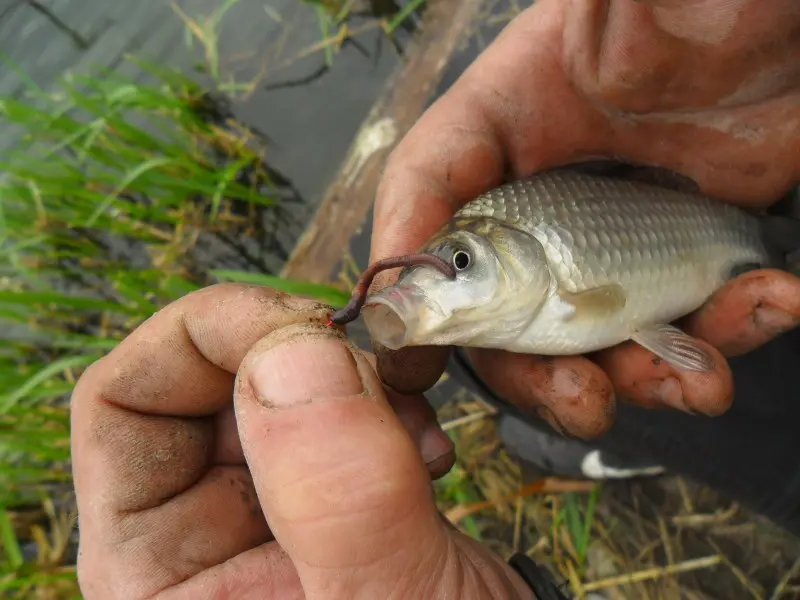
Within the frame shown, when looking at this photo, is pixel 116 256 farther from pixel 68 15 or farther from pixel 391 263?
pixel 391 263

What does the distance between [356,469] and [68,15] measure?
655 centimetres

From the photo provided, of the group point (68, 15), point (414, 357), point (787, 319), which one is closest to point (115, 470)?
point (414, 357)

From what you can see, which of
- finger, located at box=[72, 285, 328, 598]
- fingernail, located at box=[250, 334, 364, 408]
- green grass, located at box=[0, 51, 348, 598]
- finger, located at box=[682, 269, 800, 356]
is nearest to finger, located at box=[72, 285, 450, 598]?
finger, located at box=[72, 285, 328, 598]

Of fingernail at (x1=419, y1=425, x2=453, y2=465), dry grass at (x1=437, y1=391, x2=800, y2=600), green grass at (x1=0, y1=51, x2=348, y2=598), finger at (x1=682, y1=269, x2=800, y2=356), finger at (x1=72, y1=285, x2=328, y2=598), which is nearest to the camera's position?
finger at (x1=72, y1=285, x2=328, y2=598)

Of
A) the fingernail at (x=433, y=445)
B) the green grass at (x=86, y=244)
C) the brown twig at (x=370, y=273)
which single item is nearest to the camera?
the brown twig at (x=370, y=273)

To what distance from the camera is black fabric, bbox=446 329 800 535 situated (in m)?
2.50

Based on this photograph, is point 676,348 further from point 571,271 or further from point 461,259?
point 461,259

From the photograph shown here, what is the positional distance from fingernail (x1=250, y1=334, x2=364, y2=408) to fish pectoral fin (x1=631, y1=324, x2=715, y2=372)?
1.11 meters

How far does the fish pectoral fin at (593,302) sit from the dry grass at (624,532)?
137 cm

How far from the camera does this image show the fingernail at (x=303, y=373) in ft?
4.54

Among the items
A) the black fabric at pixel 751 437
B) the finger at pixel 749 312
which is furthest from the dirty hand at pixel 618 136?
the black fabric at pixel 751 437

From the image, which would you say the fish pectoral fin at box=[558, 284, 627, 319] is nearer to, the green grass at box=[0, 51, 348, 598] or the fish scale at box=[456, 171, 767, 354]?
the fish scale at box=[456, 171, 767, 354]

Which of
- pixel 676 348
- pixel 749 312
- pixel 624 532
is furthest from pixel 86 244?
pixel 749 312

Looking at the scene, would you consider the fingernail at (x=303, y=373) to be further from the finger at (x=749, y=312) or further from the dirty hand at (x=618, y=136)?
the finger at (x=749, y=312)
